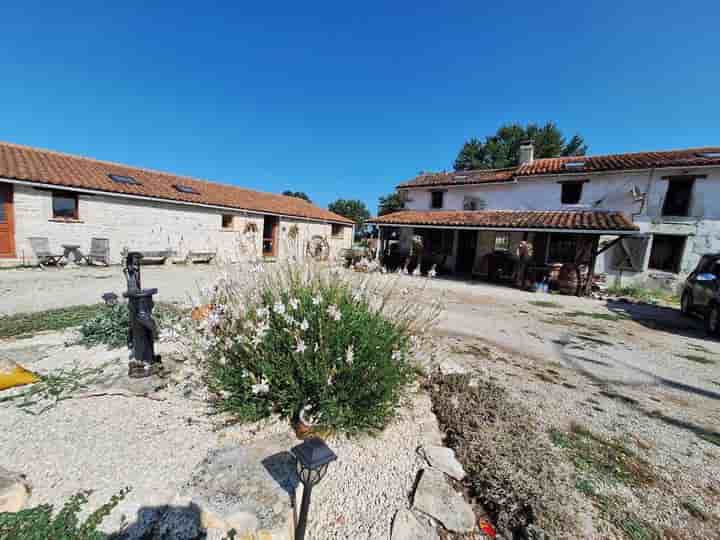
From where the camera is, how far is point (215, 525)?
1.37 m

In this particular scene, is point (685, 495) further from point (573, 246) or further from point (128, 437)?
point (573, 246)

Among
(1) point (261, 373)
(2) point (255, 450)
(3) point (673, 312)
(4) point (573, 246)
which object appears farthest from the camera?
(4) point (573, 246)

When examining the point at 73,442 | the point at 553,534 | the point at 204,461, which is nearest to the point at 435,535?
the point at 553,534

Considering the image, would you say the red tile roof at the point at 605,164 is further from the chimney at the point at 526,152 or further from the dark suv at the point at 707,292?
the dark suv at the point at 707,292

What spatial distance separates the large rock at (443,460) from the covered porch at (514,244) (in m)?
7.65

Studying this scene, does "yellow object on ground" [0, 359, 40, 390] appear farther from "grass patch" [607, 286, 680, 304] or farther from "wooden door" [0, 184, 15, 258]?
"grass patch" [607, 286, 680, 304]

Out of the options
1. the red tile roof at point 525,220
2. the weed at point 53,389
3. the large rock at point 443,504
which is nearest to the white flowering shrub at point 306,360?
the large rock at point 443,504

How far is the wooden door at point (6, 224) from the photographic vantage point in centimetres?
917

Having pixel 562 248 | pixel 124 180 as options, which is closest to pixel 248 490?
pixel 562 248

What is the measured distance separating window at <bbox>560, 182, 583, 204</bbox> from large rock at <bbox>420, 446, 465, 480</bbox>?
14.5 m

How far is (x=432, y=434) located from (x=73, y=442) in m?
2.54

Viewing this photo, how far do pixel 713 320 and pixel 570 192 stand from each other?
8356 mm

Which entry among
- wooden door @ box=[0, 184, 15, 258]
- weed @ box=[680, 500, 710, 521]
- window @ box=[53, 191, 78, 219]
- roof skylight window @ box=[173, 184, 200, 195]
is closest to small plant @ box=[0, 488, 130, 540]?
weed @ box=[680, 500, 710, 521]

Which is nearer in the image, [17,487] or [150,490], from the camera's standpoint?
[17,487]
